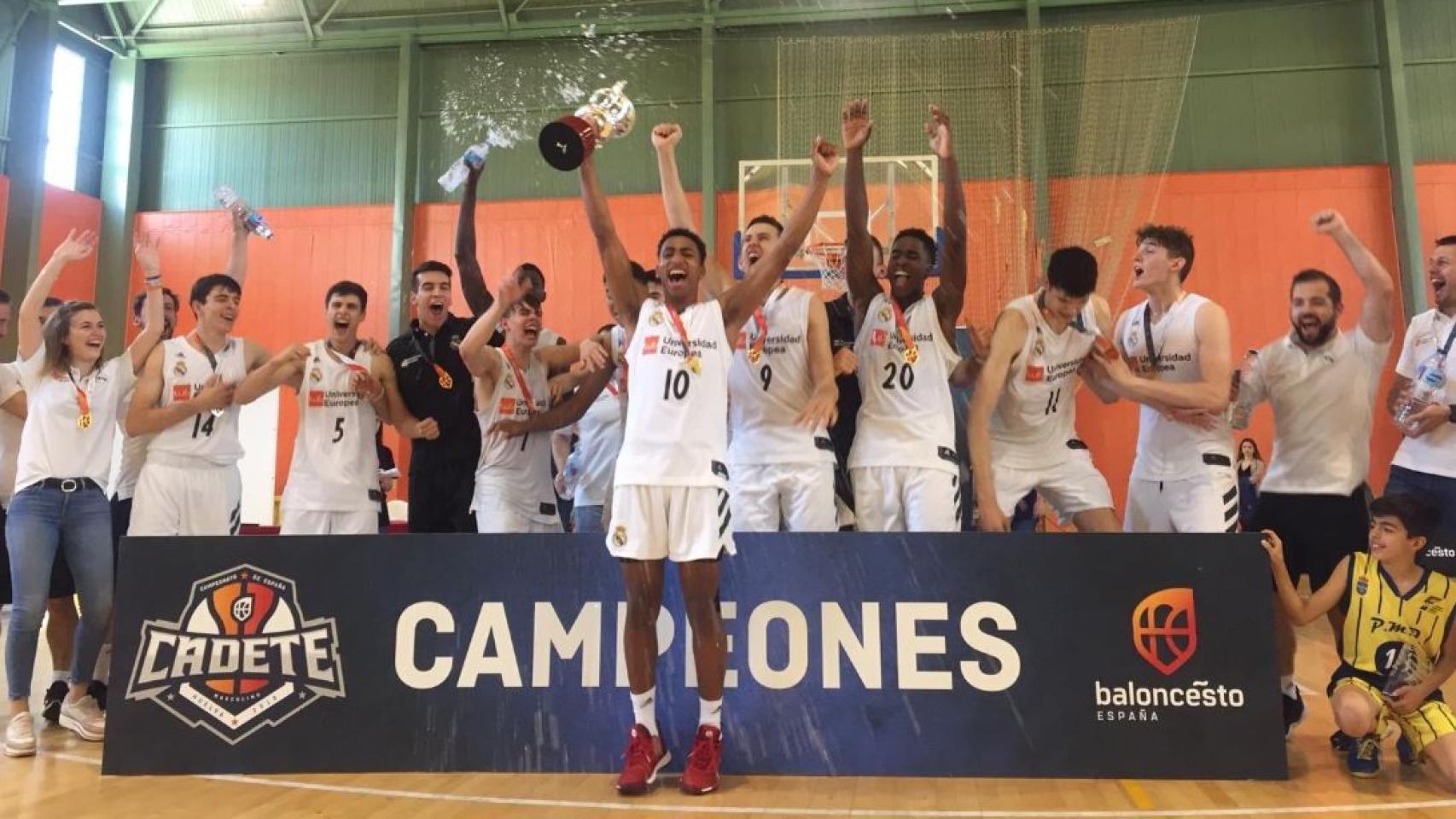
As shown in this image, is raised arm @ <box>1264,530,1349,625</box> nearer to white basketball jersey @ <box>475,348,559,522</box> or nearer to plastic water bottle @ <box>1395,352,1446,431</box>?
plastic water bottle @ <box>1395,352,1446,431</box>

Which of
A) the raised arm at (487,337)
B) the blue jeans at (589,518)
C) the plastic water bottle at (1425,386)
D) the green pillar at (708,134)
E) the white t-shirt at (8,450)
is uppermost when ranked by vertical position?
the green pillar at (708,134)

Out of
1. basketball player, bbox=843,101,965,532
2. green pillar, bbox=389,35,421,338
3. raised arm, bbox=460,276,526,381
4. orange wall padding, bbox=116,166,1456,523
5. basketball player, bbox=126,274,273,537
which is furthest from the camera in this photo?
green pillar, bbox=389,35,421,338

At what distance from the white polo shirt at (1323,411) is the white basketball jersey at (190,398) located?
5.50 meters

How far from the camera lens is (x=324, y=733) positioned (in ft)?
13.3

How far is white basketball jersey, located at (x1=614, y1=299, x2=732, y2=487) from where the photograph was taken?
382cm

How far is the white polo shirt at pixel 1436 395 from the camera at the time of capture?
4727mm

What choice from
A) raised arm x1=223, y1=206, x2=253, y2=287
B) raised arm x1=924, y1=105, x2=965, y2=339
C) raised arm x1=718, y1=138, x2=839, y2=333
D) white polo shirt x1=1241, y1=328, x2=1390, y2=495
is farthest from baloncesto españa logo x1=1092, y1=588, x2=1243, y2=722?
raised arm x1=223, y1=206, x2=253, y2=287

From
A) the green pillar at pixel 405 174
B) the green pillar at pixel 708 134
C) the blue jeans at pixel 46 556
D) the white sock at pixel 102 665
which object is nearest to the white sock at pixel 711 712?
the blue jeans at pixel 46 556

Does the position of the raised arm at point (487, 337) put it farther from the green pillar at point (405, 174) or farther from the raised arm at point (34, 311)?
the green pillar at point (405, 174)

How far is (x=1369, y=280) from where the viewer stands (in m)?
4.82

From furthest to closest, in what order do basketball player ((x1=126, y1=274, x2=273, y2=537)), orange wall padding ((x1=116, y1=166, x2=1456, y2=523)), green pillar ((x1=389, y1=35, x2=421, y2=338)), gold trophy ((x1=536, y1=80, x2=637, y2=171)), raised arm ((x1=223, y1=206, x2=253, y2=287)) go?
green pillar ((x1=389, y1=35, x2=421, y2=338))
orange wall padding ((x1=116, y1=166, x2=1456, y2=523))
raised arm ((x1=223, y1=206, x2=253, y2=287))
basketball player ((x1=126, y1=274, x2=273, y2=537))
gold trophy ((x1=536, y1=80, x2=637, y2=171))

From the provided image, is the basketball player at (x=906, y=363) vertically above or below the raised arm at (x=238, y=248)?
below

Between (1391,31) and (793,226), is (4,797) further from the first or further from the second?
(1391,31)

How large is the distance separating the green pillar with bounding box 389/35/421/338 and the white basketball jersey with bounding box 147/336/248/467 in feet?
31.3
